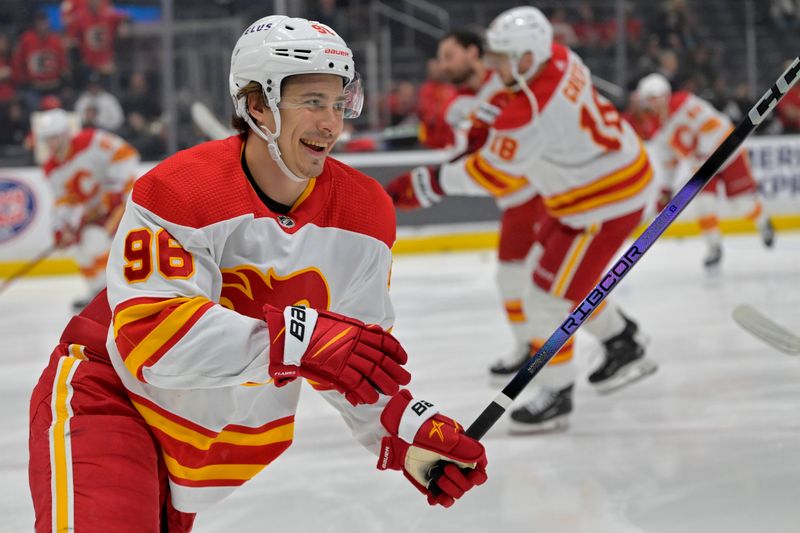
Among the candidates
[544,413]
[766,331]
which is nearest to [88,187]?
[544,413]

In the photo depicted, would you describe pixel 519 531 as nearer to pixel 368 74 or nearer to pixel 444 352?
pixel 444 352

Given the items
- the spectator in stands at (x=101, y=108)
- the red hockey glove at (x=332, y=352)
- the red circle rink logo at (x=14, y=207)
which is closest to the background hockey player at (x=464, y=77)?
the red hockey glove at (x=332, y=352)

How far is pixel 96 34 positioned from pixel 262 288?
6671mm

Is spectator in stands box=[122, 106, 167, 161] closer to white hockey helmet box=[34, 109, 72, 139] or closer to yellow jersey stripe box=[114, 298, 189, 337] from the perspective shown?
white hockey helmet box=[34, 109, 72, 139]

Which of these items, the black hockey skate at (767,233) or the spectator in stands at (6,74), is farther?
the spectator in stands at (6,74)

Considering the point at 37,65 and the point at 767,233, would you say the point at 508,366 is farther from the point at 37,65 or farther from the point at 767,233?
the point at 37,65

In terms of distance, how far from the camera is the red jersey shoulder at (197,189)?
1.50m

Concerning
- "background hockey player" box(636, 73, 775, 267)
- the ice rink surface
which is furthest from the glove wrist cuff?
"background hockey player" box(636, 73, 775, 267)

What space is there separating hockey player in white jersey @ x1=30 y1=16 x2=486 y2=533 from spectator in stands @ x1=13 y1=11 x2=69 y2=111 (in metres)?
6.40

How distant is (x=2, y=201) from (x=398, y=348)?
6184mm

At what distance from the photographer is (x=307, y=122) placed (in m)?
1.61

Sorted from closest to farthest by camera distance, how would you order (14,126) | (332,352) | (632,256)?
(332,352), (632,256), (14,126)

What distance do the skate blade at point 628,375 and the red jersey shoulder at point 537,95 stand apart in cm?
96

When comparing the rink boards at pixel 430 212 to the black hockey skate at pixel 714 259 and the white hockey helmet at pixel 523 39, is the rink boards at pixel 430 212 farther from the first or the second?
the white hockey helmet at pixel 523 39
